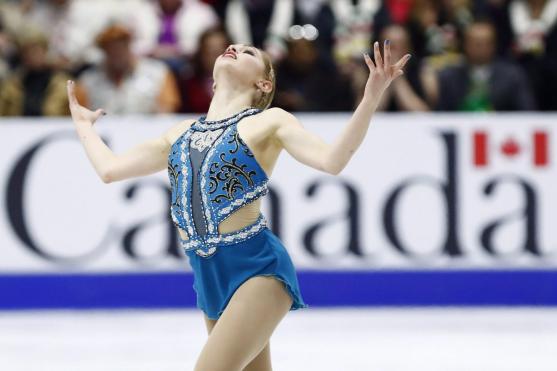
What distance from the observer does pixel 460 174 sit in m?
7.66

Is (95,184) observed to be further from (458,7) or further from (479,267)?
(458,7)

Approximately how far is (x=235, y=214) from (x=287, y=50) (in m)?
4.91

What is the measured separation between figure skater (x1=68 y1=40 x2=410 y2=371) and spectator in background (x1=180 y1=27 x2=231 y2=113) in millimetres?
4361

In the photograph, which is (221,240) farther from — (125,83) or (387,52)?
(125,83)

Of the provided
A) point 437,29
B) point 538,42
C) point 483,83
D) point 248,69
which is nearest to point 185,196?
point 248,69

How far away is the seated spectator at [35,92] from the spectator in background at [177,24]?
0.98 metres

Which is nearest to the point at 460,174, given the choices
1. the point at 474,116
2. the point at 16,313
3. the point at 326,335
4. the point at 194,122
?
the point at 474,116

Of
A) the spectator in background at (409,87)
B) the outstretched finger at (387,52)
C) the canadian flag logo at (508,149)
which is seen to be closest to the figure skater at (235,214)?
the outstretched finger at (387,52)

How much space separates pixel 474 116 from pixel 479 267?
957 millimetres

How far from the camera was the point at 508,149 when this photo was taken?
765 cm

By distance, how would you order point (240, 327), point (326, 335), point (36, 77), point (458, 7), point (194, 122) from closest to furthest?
point (240, 327) → point (194, 122) → point (326, 335) → point (36, 77) → point (458, 7)

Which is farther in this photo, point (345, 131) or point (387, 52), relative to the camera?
point (345, 131)

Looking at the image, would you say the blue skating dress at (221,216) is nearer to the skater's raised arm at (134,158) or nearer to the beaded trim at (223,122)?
the beaded trim at (223,122)

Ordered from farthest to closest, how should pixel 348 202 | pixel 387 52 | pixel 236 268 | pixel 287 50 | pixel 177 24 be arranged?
pixel 177 24
pixel 287 50
pixel 348 202
pixel 236 268
pixel 387 52
